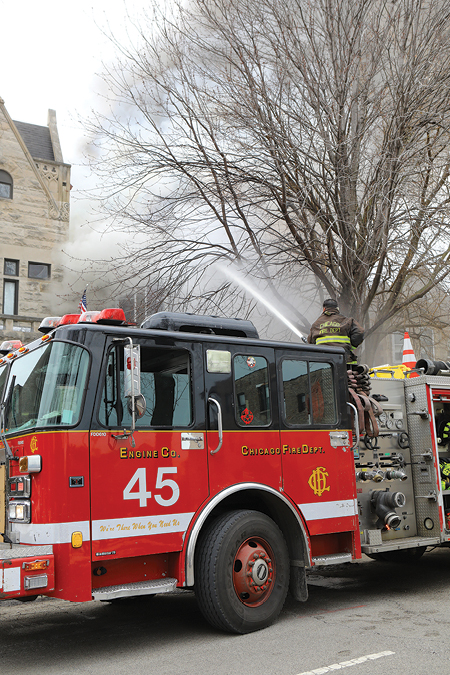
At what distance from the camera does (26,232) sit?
72.2 feet

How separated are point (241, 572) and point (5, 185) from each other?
782 inches

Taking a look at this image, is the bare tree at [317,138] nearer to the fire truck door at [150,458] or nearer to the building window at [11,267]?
the fire truck door at [150,458]

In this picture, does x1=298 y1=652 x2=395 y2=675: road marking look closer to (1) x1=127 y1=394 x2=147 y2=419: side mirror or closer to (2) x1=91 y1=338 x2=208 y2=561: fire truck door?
(2) x1=91 y1=338 x2=208 y2=561: fire truck door

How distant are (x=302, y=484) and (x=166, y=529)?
144cm

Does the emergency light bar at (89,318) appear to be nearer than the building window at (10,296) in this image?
Yes

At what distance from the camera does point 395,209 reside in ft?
33.3

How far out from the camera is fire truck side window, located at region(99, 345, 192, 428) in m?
4.73

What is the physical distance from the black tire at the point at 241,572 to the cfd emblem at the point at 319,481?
0.54 m

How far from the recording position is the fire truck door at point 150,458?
4570 millimetres

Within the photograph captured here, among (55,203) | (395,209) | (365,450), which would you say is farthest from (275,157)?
(55,203)

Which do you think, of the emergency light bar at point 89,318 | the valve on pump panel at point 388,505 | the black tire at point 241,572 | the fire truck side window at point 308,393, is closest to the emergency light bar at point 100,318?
the emergency light bar at point 89,318

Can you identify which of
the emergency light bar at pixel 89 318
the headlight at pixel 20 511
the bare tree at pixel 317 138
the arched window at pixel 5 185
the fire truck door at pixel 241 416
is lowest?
the headlight at pixel 20 511

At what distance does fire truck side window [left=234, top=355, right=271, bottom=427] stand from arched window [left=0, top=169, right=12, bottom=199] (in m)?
18.6

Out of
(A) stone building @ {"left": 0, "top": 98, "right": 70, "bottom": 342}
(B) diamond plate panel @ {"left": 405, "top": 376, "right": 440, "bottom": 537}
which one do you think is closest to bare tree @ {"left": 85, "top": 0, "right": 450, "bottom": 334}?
(B) diamond plate panel @ {"left": 405, "top": 376, "right": 440, "bottom": 537}
